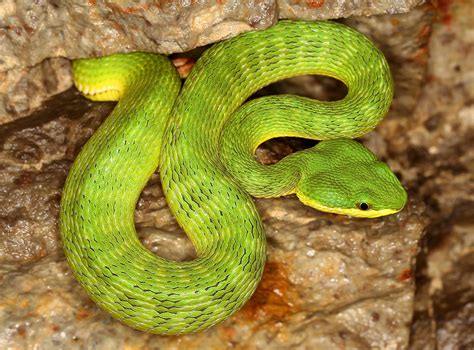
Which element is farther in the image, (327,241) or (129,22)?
(327,241)

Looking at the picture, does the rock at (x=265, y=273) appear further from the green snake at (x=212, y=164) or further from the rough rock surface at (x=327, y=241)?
the green snake at (x=212, y=164)

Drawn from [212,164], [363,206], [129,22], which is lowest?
[363,206]

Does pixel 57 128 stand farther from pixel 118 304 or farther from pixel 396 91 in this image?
pixel 396 91

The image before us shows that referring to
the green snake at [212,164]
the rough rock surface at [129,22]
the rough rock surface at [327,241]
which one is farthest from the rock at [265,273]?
the rough rock surface at [129,22]

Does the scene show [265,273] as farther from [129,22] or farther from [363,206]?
[129,22]

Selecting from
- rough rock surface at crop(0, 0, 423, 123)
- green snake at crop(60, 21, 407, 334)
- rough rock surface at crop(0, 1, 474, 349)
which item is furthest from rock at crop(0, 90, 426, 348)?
rough rock surface at crop(0, 0, 423, 123)

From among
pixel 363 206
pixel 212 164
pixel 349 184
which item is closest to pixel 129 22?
pixel 212 164

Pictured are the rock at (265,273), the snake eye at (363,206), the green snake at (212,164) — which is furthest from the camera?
the snake eye at (363,206)
